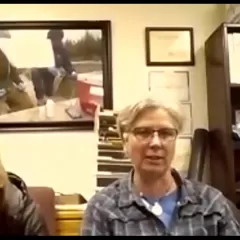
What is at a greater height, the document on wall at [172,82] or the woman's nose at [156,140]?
the document on wall at [172,82]

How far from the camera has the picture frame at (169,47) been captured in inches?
114

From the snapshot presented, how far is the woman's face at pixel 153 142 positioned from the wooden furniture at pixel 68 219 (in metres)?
0.69

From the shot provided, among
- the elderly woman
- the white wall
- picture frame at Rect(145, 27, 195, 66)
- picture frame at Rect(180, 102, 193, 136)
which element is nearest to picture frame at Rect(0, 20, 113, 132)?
the white wall

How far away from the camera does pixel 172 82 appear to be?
2900 mm

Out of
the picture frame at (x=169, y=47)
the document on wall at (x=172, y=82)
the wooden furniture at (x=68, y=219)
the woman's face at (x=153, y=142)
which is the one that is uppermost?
the picture frame at (x=169, y=47)

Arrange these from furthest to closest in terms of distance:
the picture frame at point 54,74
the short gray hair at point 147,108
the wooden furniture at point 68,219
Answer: the picture frame at point 54,74, the wooden furniture at point 68,219, the short gray hair at point 147,108

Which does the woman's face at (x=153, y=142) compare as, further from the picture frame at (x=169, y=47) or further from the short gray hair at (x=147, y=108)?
the picture frame at (x=169, y=47)

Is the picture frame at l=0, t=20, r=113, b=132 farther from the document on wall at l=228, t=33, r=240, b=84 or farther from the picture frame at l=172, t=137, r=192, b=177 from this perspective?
the document on wall at l=228, t=33, r=240, b=84

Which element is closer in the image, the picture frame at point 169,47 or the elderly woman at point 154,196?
the elderly woman at point 154,196

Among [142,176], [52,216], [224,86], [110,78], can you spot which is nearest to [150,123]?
[142,176]

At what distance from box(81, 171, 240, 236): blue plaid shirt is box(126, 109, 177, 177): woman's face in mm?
99

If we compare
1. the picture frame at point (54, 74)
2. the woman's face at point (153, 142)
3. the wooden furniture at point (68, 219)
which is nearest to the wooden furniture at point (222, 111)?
the picture frame at point (54, 74)

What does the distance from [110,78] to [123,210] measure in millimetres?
1274

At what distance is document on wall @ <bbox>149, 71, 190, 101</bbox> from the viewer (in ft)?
9.49
